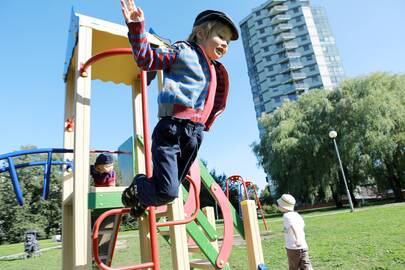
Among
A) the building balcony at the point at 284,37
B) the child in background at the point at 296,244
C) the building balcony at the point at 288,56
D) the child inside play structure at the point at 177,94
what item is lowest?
the child in background at the point at 296,244

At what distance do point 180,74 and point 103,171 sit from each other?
2263 millimetres

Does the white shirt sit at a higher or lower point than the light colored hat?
lower

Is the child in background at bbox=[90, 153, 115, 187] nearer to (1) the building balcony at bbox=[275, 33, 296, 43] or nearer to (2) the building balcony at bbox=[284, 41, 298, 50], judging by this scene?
(2) the building balcony at bbox=[284, 41, 298, 50]

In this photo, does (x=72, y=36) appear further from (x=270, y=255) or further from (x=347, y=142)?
(x=347, y=142)

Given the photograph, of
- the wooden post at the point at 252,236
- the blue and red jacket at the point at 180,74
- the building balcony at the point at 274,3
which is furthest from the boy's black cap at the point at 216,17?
the building balcony at the point at 274,3

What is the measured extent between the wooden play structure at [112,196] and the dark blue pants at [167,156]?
15cm

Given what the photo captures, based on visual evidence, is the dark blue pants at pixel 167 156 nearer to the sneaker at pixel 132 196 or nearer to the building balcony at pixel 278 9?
the sneaker at pixel 132 196

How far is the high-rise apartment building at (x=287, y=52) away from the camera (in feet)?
188

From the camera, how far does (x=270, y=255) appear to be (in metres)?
6.11

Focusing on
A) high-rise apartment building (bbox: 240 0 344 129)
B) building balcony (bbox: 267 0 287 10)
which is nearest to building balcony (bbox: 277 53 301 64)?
high-rise apartment building (bbox: 240 0 344 129)

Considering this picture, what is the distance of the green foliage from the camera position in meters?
18.0

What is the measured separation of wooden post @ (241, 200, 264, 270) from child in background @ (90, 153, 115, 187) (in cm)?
156

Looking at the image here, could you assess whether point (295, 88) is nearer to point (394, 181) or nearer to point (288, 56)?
point (288, 56)

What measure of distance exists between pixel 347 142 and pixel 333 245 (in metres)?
12.9
